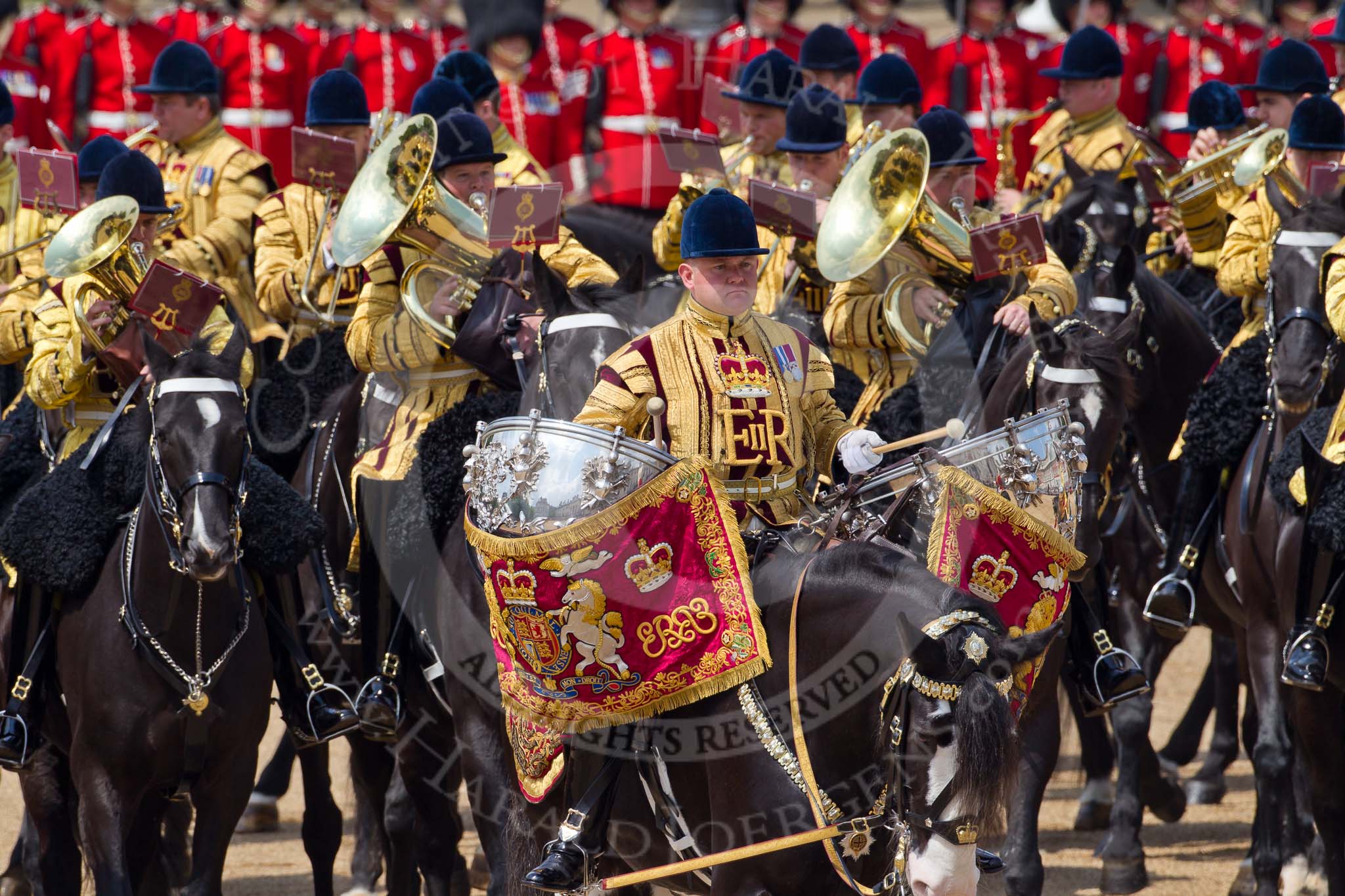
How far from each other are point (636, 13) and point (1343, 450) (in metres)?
7.79

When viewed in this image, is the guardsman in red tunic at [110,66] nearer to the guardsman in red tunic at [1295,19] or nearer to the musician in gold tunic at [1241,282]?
the guardsman in red tunic at [1295,19]

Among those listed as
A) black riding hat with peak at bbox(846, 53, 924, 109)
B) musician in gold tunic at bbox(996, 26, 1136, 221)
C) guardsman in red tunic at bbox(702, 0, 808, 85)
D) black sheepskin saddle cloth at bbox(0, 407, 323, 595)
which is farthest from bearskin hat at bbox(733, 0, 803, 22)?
black sheepskin saddle cloth at bbox(0, 407, 323, 595)

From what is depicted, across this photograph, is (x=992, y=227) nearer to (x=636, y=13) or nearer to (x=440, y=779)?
(x=440, y=779)

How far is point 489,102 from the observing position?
10.0 metres

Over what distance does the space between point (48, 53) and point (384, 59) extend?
2.30 metres

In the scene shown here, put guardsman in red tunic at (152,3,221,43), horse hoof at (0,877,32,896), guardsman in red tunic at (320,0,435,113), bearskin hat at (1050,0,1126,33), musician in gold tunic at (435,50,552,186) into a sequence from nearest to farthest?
1. horse hoof at (0,877,32,896)
2. musician in gold tunic at (435,50,552,186)
3. guardsman in red tunic at (320,0,435,113)
4. guardsman in red tunic at (152,3,221,43)
5. bearskin hat at (1050,0,1126,33)

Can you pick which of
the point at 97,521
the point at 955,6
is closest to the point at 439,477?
the point at 97,521

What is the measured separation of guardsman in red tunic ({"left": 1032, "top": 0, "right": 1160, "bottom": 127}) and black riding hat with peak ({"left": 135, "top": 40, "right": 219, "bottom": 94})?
19.4ft

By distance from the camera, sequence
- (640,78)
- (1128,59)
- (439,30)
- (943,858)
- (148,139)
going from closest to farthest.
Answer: (943,858) → (148,139) → (640,78) → (1128,59) → (439,30)

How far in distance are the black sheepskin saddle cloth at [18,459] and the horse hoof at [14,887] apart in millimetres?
1670

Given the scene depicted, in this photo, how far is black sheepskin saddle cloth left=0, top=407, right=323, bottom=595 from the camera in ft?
23.0

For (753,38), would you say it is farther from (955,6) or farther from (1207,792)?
(1207,792)

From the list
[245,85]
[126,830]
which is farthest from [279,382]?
[245,85]

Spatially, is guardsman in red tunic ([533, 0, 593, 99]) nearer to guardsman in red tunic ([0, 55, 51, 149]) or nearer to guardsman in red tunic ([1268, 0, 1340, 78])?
guardsman in red tunic ([0, 55, 51, 149])
